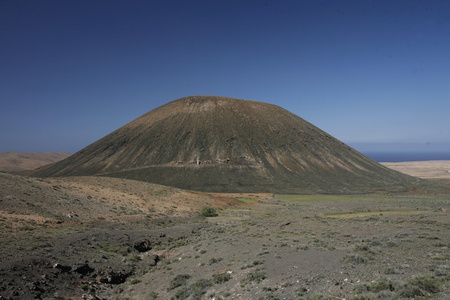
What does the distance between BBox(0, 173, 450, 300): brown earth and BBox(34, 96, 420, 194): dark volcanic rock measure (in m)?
48.5

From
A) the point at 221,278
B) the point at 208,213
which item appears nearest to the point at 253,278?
the point at 221,278

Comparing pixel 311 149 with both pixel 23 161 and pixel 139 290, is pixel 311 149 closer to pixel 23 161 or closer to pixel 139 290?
pixel 139 290

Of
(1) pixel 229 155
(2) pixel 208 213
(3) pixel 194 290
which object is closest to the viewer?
(3) pixel 194 290

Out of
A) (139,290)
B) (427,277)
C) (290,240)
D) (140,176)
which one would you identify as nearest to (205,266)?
(139,290)

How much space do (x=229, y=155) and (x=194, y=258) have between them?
72.7m

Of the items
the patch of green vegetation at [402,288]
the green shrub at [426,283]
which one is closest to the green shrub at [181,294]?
the patch of green vegetation at [402,288]

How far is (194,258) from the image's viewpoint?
16453mm

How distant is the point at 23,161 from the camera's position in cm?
18662

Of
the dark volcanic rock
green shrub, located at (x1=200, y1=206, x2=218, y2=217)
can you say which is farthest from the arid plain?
the dark volcanic rock

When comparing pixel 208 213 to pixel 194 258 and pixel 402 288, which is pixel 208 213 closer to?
pixel 194 258

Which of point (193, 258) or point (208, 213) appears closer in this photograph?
point (193, 258)

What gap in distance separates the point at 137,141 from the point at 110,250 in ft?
282

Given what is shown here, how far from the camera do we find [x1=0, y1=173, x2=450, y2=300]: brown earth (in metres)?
9.71

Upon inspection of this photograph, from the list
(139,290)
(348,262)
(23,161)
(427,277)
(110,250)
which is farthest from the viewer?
(23,161)
